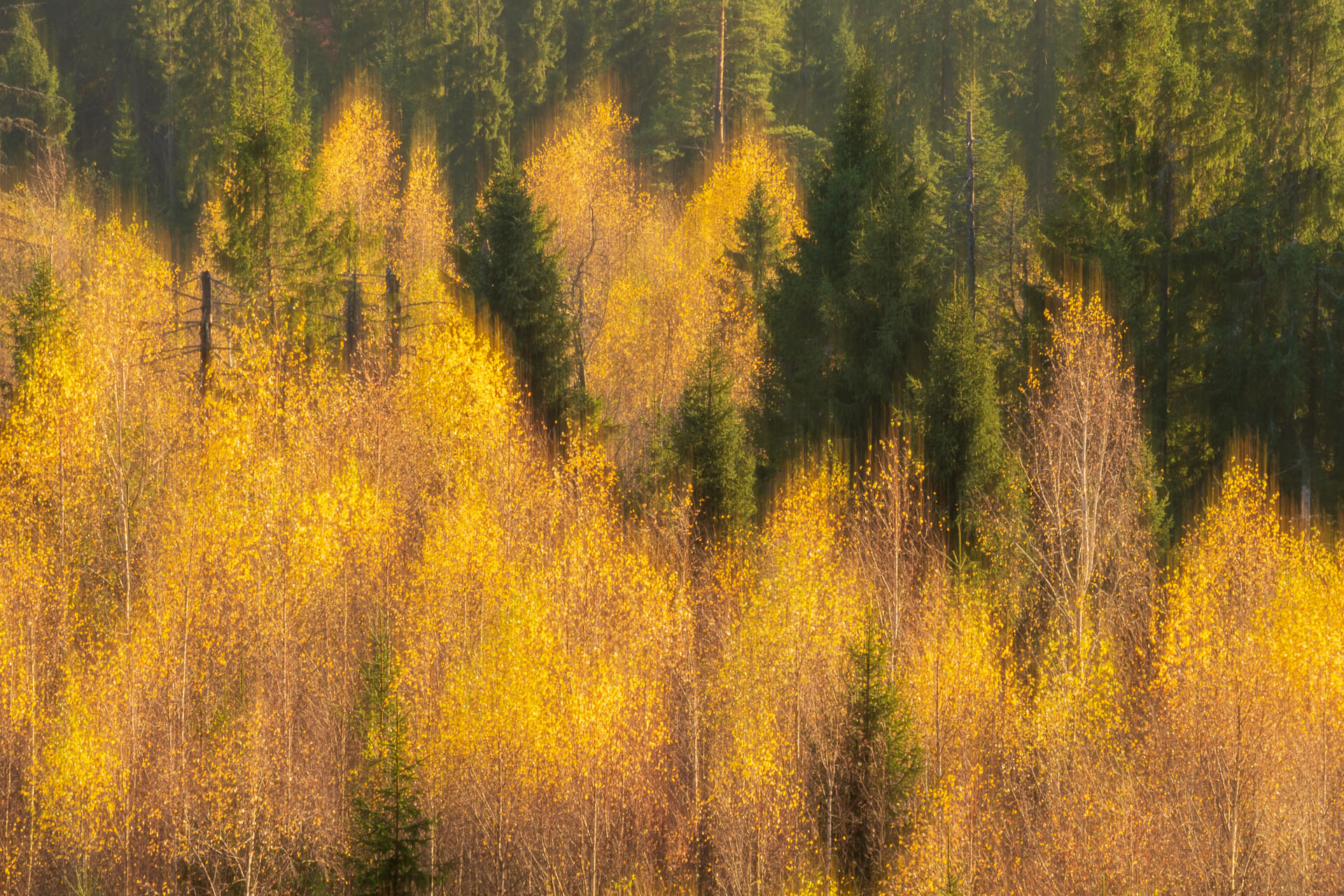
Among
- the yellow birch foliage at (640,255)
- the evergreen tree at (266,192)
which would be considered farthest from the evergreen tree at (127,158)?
the evergreen tree at (266,192)

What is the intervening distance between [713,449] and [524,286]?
5.67 meters

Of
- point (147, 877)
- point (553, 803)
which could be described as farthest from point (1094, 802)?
point (147, 877)

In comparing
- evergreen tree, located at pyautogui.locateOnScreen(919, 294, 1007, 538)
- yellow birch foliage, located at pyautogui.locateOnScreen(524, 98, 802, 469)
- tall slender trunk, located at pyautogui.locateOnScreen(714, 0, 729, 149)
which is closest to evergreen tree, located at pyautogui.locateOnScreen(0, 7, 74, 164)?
yellow birch foliage, located at pyautogui.locateOnScreen(524, 98, 802, 469)

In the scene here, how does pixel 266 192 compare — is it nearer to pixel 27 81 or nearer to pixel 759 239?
pixel 759 239

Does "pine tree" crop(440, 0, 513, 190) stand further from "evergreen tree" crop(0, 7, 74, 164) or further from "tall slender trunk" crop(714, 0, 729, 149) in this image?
"evergreen tree" crop(0, 7, 74, 164)

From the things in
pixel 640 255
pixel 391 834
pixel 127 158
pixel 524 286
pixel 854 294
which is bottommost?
pixel 391 834

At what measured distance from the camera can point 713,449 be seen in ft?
89.0

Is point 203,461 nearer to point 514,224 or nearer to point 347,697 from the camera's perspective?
point 347,697

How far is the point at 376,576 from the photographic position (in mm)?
26156

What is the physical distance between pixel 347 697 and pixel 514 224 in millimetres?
10965

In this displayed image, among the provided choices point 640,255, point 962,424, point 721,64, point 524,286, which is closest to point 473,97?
point 721,64

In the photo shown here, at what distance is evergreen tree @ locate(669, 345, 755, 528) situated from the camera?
27.1m

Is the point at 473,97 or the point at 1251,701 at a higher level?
the point at 473,97

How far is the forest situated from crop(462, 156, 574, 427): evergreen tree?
0.10 m
